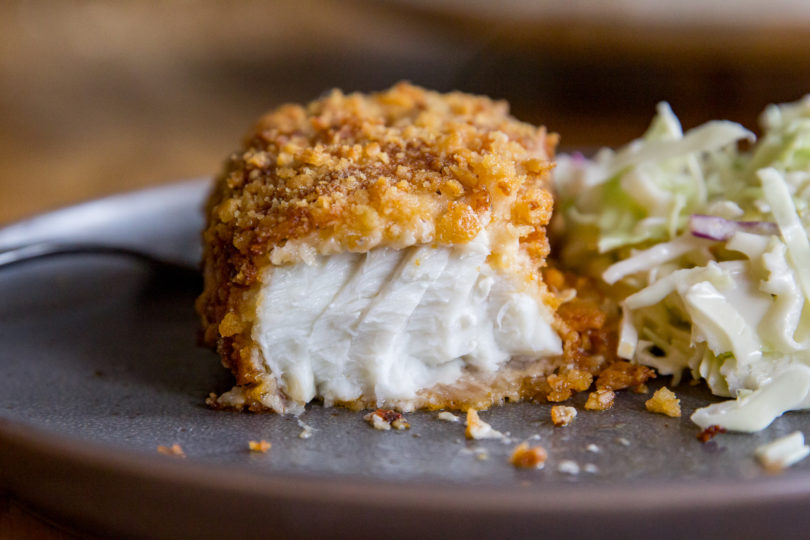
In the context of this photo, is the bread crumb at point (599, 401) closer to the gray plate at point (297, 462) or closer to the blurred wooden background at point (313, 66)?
the gray plate at point (297, 462)

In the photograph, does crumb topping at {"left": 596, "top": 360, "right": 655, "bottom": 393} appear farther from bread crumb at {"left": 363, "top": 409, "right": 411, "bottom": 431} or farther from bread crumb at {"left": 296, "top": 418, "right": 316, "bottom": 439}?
bread crumb at {"left": 296, "top": 418, "right": 316, "bottom": 439}

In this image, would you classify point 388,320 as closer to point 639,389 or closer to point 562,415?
point 562,415

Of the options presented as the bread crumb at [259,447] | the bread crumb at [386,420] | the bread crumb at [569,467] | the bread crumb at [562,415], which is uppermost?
the bread crumb at [562,415]

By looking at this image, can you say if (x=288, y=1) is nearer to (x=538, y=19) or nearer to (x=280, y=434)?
(x=538, y=19)

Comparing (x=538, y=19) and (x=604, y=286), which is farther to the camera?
(x=538, y=19)

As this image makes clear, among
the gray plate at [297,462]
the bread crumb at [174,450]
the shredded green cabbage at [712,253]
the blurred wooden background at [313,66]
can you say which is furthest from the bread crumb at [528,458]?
the blurred wooden background at [313,66]

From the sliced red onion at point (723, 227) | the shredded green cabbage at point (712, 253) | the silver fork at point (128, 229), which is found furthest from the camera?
the silver fork at point (128, 229)

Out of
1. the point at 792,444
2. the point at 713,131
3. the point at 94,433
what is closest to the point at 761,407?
the point at 792,444

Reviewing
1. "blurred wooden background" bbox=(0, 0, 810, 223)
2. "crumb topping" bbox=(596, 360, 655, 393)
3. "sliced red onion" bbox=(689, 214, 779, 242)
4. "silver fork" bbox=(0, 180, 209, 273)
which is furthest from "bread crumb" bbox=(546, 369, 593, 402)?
"blurred wooden background" bbox=(0, 0, 810, 223)

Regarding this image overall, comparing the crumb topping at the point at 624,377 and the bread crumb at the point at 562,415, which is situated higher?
the crumb topping at the point at 624,377

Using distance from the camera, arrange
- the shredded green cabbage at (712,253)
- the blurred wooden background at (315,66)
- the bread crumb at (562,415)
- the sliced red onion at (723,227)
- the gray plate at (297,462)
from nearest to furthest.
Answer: the gray plate at (297,462) < the bread crumb at (562,415) < the shredded green cabbage at (712,253) < the sliced red onion at (723,227) < the blurred wooden background at (315,66)
